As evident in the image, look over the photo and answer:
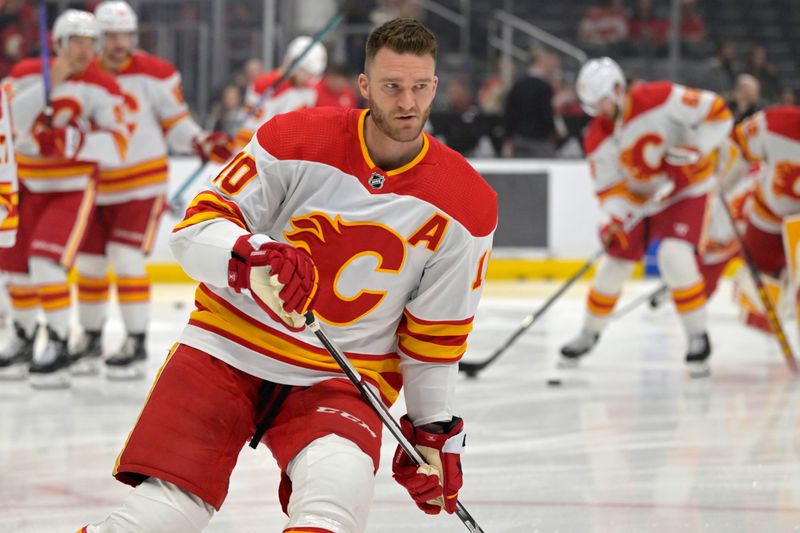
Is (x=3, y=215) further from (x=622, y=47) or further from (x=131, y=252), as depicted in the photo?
(x=622, y=47)

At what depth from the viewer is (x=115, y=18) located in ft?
16.2

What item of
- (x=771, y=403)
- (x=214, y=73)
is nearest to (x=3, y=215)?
(x=771, y=403)

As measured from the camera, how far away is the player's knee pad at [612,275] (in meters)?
5.23

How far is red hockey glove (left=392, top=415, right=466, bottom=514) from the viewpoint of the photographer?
2.22 metres

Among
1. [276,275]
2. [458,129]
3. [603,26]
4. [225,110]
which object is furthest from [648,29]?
[276,275]

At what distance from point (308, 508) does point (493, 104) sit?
22.7 ft

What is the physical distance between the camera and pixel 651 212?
16.9ft

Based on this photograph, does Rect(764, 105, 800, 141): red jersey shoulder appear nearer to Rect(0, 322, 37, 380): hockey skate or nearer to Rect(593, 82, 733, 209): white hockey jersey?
Rect(593, 82, 733, 209): white hockey jersey

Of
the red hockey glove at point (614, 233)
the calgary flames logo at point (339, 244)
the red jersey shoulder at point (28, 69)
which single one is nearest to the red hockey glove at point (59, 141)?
the red jersey shoulder at point (28, 69)

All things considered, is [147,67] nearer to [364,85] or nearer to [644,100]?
[644,100]

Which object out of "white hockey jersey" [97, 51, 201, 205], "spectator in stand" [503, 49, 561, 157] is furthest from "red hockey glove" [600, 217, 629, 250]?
"spectator in stand" [503, 49, 561, 157]

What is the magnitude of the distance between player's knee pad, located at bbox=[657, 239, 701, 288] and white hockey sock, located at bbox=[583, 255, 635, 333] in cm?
20

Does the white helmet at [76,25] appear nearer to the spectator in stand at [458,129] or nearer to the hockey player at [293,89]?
the hockey player at [293,89]

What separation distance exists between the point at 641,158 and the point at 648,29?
4353 mm
